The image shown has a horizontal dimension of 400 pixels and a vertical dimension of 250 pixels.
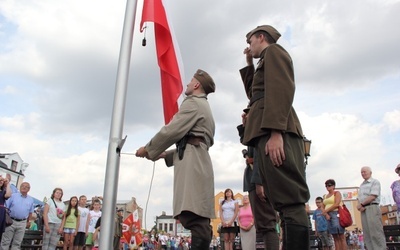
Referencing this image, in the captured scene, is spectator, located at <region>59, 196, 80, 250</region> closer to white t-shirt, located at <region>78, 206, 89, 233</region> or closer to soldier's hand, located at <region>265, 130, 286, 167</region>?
white t-shirt, located at <region>78, 206, 89, 233</region>

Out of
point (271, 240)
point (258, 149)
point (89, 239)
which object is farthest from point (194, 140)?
Answer: point (89, 239)

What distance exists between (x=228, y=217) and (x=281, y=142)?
646 centimetres

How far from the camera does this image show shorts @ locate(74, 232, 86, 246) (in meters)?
9.99

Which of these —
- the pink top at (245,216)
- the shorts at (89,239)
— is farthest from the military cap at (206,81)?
the shorts at (89,239)

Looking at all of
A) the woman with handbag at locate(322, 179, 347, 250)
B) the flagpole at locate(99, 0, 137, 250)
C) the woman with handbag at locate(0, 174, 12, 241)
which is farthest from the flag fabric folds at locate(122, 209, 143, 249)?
the flagpole at locate(99, 0, 137, 250)

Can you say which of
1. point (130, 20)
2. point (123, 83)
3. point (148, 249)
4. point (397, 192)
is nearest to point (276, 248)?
point (123, 83)

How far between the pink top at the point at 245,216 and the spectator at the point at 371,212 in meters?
2.24

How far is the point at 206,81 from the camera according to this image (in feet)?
13.3

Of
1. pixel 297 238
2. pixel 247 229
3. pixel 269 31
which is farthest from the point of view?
pixel 247 229

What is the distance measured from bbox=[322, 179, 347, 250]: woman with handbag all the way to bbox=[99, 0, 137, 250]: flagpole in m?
6.30

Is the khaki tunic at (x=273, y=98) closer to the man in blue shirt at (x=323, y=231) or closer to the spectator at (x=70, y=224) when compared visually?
the man in blue shirt at (x=323, y=231)

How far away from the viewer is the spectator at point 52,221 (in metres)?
8.94

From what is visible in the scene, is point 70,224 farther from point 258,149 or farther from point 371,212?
point 258,149

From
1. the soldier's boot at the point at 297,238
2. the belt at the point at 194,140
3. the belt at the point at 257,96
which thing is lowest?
the soldier's boot at the point at 297,238
